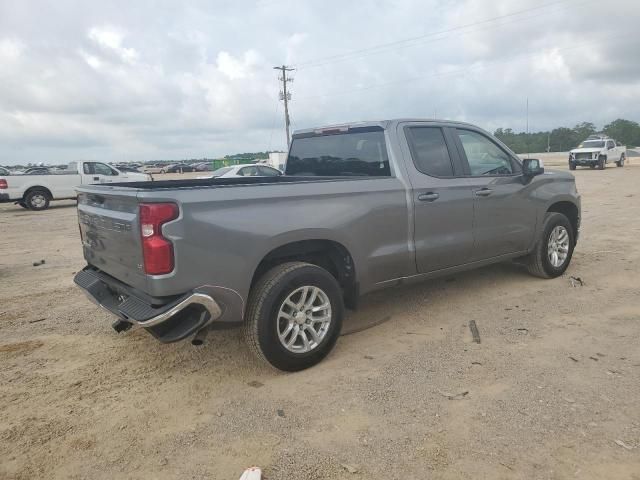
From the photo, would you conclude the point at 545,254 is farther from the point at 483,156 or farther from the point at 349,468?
the point at 349,468

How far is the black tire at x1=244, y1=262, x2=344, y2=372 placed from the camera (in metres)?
3.22

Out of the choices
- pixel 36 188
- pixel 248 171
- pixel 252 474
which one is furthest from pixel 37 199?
pixel 252 474

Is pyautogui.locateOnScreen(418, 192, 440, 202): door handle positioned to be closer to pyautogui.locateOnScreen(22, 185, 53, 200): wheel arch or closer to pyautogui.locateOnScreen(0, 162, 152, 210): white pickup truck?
pyautogui.locateOnScreen(0, 162, 152, 210): white pickup truck

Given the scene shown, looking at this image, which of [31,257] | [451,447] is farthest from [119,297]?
[31,257]

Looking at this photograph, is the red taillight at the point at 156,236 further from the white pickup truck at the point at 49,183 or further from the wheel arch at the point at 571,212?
the white pickup truck at the point at 49,183

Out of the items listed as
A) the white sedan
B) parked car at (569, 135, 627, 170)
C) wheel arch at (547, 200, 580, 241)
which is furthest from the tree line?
wheel arch at (547, 200, 580, 241)

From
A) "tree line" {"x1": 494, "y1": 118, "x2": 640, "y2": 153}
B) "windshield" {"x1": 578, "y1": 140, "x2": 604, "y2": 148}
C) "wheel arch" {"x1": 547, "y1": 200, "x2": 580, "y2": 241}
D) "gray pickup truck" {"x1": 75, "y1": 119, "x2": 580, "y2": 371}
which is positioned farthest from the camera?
"tree line" {"x1": 494, "y1": 118, "x2": 640, "y2": 153}

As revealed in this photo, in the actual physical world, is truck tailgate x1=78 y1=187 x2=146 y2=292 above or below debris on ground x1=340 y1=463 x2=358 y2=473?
above

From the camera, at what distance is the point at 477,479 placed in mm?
2322

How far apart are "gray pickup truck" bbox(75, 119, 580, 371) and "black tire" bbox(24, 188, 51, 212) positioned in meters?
15.3

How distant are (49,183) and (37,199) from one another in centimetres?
71

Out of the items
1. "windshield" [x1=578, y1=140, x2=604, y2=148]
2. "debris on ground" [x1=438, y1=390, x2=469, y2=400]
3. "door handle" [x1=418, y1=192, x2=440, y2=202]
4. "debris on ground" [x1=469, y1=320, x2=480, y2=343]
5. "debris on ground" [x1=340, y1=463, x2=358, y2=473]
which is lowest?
"debris on ground" [x1=340, y1=463, x2=358, y2=473]

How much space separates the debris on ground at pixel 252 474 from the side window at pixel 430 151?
9.23 feet

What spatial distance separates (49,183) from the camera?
17.1 m
